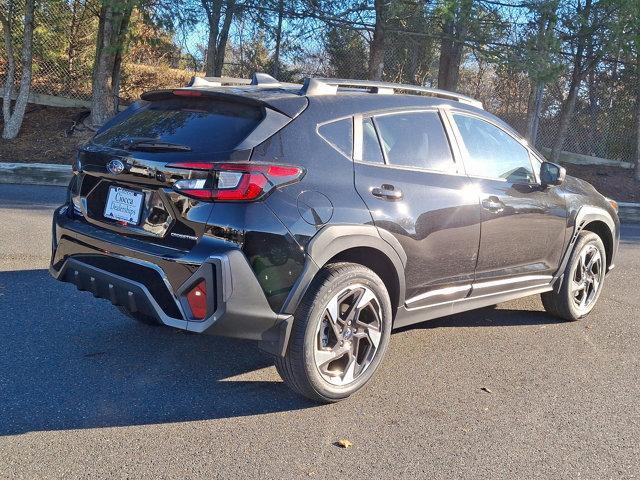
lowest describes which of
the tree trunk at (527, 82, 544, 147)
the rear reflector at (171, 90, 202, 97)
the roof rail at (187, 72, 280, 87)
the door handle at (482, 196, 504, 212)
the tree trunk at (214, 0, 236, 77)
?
the door handle at (482, 196, 504, 212)

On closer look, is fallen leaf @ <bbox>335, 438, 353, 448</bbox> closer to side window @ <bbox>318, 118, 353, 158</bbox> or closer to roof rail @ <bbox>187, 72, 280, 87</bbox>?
side window @ <bbox>318, 118, 353, 158</bbox>

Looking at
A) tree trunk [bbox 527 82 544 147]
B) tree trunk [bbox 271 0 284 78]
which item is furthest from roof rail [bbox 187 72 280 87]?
tree trunk [bbox 527 82 544 147]

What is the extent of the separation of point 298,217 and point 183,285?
0.68 metres

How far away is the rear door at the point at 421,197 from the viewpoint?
4.02 m

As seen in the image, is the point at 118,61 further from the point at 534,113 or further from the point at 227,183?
the point at 227,183

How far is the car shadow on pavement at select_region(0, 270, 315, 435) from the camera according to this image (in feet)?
11.8

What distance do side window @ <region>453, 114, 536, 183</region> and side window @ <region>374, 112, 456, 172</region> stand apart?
221mm

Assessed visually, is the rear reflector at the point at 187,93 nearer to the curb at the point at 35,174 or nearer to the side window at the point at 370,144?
the side window at the point at 370,144

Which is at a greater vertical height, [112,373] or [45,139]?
[45,139]

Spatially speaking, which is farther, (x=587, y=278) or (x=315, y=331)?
(x=587, y=278)

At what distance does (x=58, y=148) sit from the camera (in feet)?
42.8

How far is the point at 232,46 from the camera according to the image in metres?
14.0

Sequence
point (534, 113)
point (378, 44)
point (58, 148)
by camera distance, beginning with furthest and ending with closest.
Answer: point (534, 113)
point (378, 44)
point (58, 148)

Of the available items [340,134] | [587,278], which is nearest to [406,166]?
[340,134]
